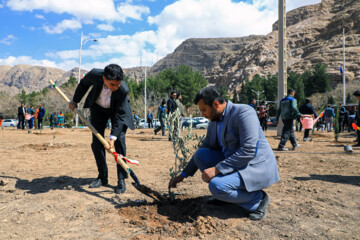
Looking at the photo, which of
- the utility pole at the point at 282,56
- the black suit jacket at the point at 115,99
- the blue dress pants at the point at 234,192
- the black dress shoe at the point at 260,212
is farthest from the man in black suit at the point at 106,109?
the utility pole at the point at 282,56

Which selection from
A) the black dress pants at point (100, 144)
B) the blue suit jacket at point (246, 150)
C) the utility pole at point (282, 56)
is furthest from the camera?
the utility pole at point (282, 56)

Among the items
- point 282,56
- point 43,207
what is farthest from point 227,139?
point 282,56

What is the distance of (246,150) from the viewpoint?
2.32 m

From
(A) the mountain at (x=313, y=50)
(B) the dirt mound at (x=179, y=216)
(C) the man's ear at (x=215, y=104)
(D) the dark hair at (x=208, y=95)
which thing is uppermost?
(A) the mountain at (x=313, y=50)

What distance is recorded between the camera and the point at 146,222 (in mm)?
2557

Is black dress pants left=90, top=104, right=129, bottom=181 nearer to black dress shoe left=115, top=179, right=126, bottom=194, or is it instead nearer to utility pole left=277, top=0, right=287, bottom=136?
black dress shoe left=115, top=179, right=126, bottom=194

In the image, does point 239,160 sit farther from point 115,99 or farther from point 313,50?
point 313,50

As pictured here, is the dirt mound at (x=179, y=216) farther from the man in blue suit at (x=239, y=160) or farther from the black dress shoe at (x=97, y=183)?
the black dress shoe at (x=97, y=183)

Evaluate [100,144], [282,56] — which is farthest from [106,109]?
[282,56]

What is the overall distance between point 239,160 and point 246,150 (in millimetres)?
109

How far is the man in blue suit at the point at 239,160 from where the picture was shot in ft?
→ 7.69

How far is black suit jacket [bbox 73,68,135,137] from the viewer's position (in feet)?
10.7

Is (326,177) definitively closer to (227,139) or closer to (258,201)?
(258,201)

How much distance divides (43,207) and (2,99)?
70.9 m
